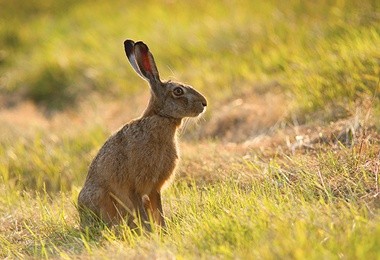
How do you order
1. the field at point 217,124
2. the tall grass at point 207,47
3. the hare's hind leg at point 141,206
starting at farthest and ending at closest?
the tall grass at point 207,47 → the hare's hind leg at point 141,206 → the field at point 217,124

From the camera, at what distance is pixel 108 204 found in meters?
5.56

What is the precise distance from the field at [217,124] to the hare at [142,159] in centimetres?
19

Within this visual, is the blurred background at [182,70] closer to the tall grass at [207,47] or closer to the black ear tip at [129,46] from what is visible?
the tall grass at [207,47]

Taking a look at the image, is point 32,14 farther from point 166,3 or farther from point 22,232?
point 22,232

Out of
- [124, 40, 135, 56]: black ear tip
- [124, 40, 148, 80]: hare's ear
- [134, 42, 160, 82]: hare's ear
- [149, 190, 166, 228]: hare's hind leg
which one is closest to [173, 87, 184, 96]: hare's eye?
Result: [134, 42, 160, 82]: hare's ear

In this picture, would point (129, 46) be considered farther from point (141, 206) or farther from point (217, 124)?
point (217, 124)

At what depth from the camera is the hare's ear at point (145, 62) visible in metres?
5.71

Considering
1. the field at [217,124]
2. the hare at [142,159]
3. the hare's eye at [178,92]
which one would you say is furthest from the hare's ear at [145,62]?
the field at [217,124]

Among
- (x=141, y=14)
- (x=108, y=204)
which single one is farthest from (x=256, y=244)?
(x=141, y=14)

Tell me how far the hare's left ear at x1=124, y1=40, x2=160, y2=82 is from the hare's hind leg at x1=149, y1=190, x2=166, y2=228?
0.81m

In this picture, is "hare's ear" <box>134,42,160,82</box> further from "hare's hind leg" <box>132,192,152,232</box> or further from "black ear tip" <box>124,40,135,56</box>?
"hare's hind leg" <box>132,192,152,232</box>

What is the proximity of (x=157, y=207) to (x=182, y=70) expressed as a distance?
5.27 metres

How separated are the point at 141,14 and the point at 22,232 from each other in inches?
337

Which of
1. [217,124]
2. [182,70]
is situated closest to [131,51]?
[217,124]
